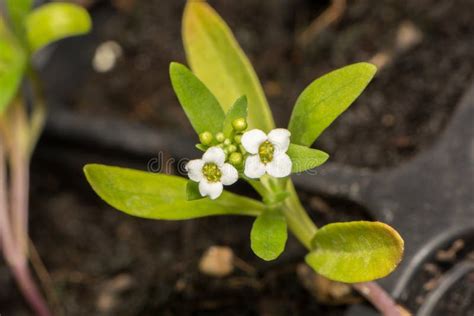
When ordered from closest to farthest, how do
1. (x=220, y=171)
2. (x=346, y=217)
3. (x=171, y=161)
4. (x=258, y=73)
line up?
1. (x=220, y=171)
2. (x=346, y=217)
3. (x=171, y=161)
4. (x=258, y=73)

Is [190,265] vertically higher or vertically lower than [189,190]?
lower

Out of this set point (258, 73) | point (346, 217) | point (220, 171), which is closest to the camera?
point (220, 171)

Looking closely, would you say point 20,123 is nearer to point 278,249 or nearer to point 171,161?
point 171,161

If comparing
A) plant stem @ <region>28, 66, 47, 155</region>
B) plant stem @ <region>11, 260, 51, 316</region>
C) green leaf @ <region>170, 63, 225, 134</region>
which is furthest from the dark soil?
green leaf @ <region>170, 63, 225, 134</region>

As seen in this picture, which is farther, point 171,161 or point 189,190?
point 171,161

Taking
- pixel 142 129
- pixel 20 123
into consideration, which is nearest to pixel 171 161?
pixel 142 129

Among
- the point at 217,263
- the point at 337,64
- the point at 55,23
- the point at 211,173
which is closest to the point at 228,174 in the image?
the point at 211,173

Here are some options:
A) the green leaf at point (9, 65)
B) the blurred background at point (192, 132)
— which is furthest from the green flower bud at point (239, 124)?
the green leaf at point (9, 65)
